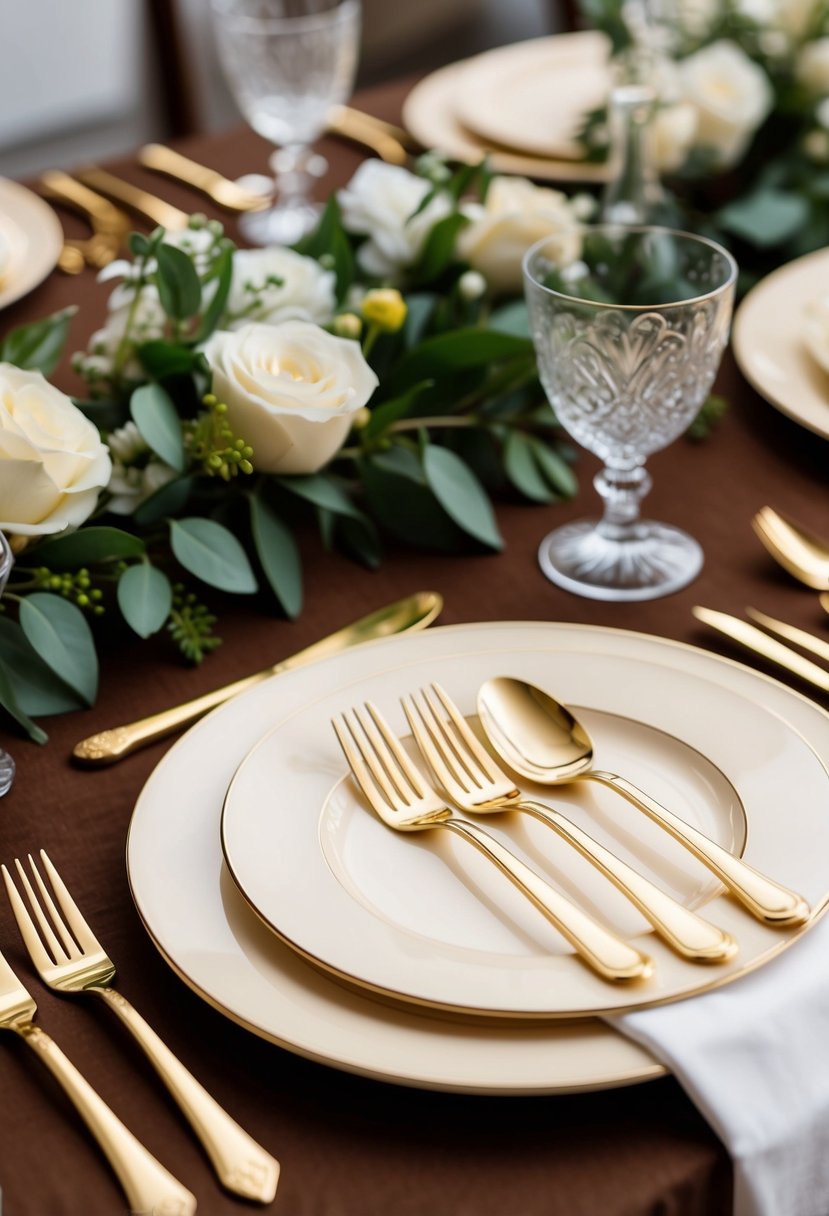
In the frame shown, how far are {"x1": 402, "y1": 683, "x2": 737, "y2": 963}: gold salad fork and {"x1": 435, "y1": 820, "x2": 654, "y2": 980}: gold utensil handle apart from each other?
0.06 ft

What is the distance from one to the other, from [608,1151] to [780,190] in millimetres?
1034

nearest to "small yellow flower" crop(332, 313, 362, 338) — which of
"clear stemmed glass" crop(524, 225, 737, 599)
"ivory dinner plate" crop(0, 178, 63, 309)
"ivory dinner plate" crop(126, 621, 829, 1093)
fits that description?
"clear stemmed glass" crop(524, 225, 737, 599)

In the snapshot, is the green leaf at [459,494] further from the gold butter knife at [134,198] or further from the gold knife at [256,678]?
the gold butter knife at [134,198]

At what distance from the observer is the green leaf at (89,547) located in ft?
2.36

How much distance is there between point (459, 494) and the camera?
828mm

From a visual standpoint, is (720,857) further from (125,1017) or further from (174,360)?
(174,360)

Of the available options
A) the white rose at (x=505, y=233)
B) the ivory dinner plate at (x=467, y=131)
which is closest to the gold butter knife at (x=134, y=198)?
the ivory dinner plate at (x=467, y=131)

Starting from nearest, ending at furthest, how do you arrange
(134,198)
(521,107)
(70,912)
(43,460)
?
(70,912)
(43,460)
(134,198)
(521,107)

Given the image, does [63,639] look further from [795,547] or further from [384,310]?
[795,547]

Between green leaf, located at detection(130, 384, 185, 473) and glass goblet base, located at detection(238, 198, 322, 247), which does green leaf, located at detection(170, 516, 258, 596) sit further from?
glass goblet base, located at detection(238, 198, 322, 247)

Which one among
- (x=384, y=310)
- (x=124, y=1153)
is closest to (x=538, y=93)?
(x=384, y=310)

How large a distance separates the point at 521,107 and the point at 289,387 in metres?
0.84

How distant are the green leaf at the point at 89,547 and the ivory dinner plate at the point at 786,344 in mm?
446

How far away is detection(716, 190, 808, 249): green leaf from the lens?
46.5 inches
